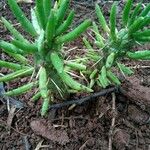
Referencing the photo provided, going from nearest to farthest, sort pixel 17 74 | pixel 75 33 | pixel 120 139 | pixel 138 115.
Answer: pixel 75 33 < pixel 17 74 < pixel 120 139 < pixel 138 115

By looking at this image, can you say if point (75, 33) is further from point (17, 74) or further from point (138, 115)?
point (138, 115)

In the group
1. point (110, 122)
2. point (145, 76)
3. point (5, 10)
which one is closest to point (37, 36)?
point (110, 122)

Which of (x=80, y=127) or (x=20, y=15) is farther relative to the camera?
(x=80, y=127)

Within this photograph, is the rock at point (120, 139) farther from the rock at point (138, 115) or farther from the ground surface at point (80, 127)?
the rock at point (138, 115)

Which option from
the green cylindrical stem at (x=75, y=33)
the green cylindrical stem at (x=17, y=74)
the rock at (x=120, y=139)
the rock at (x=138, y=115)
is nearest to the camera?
the green cylindrical stem at (x=75, y=33)

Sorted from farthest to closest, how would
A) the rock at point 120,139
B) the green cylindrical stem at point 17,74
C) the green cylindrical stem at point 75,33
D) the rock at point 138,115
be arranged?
the rock at point 138,115, the rock at point 120,139, the green cylindrical stem at point 17,74, the green cylindrical stem at point 75,33

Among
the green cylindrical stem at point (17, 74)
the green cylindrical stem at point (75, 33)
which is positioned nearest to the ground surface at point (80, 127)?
the green cylindrical stem at point (17, 74)

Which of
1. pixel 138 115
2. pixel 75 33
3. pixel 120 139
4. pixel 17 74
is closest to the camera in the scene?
pixel 75 33

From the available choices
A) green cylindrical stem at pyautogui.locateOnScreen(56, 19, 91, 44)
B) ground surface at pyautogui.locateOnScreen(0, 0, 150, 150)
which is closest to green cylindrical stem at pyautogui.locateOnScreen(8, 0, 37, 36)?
green cylindrical stem at pyautogui.locateOnScreen(56, 19, 91, 44)

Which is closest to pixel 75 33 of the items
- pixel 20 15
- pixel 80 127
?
pixel 20 15
